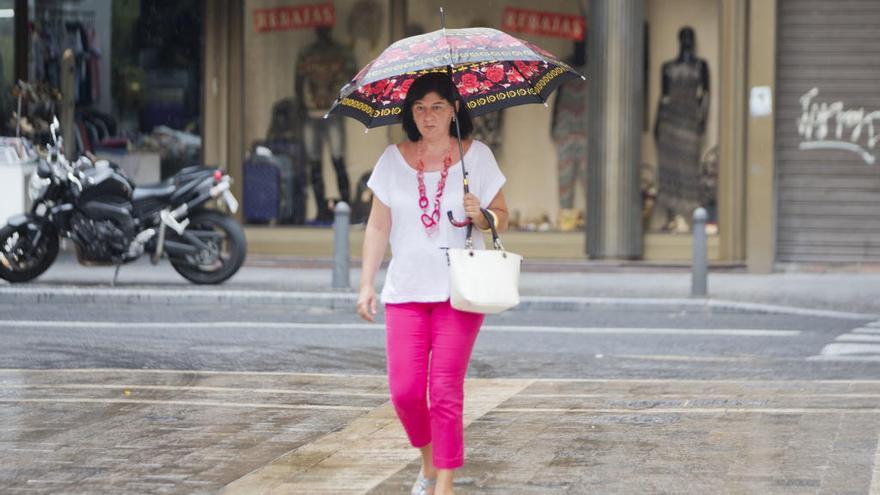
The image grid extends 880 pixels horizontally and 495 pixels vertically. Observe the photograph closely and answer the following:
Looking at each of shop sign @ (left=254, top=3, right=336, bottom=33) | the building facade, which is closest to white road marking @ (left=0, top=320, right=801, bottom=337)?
the building facade

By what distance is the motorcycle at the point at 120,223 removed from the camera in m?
16.3

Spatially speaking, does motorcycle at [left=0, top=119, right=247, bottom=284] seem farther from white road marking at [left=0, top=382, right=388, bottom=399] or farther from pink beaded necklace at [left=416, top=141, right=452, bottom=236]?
pink beaded necklace at [left=416, top=141, right=452, bottom=236]

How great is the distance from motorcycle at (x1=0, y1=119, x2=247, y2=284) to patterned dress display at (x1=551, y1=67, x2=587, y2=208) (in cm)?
516

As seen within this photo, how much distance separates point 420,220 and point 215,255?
1024cm

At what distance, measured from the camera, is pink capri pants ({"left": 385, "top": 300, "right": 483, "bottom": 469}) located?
21.0 ft

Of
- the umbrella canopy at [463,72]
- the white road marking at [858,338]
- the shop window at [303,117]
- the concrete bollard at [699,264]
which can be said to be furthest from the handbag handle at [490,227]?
the shop window at [303,117]

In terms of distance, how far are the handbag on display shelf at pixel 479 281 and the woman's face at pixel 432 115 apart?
0.48m

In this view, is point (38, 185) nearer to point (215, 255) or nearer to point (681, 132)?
point (215, 255)

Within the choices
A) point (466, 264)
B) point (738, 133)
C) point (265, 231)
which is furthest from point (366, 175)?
point (466, 264)

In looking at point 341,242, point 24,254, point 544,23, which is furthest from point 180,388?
point 544,23

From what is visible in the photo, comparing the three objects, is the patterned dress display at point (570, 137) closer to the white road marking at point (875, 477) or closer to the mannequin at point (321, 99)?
the mannequin at point (321, 99)

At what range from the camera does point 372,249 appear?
666 centimetres

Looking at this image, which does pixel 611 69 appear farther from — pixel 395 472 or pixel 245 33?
pixel 395 472

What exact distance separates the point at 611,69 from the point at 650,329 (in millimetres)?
6184
